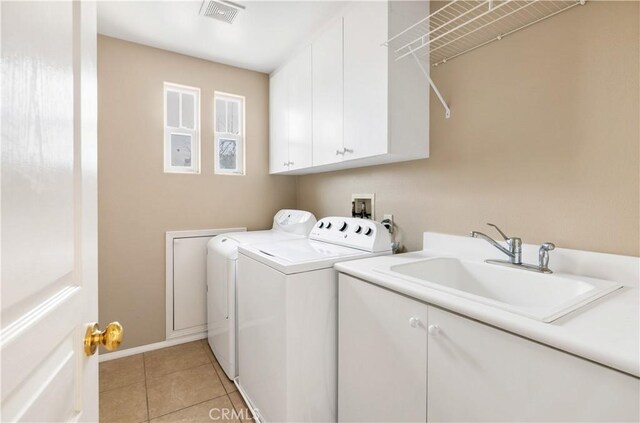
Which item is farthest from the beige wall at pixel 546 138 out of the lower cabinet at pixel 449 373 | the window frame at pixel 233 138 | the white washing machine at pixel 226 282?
the window frame at pixel 233 138

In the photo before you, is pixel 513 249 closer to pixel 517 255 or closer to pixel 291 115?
pixel 517 255

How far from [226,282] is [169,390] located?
0.80 meters

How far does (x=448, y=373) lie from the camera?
3.16ft

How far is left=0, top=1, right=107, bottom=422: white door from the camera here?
36 centimetres

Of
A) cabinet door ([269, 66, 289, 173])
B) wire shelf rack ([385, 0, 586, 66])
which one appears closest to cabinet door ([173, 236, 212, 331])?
cabinet door ([269, 66, 289, 173])

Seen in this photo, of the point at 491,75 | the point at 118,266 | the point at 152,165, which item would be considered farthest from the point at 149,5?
the point at 491,75

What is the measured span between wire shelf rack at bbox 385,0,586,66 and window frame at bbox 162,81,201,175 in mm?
1870

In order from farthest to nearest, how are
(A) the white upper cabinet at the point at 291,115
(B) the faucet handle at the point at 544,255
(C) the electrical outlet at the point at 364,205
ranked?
(A) the white upper cabinet at the point at 291,115
(C) the electrical outlet at the point at 364,205
(B) the faucet handle at the point at 544,255

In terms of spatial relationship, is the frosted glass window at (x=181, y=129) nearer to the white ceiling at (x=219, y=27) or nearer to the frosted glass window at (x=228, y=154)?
the frosted glass window at (x=228, y=154)

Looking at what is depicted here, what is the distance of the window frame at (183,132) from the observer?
8.51ft

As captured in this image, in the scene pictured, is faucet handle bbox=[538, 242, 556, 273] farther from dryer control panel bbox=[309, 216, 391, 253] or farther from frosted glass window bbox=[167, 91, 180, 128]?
frosted glass window bbox=[167, 91, 180, 128]

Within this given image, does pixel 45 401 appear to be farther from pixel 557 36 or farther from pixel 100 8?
pixel 100 8

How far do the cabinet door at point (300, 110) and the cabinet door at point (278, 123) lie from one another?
3.4 inches

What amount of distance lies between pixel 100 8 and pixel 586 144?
2.84 m
